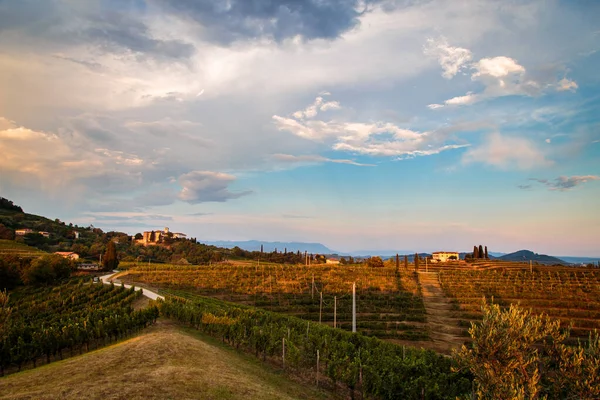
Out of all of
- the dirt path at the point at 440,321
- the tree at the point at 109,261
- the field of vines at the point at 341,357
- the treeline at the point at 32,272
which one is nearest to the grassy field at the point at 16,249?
the tree at the point at 109,261

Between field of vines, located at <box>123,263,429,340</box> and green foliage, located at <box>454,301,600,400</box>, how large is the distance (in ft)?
98.9

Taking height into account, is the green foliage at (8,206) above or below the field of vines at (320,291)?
above

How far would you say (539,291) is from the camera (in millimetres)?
50688

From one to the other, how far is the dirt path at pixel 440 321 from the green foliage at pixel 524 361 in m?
23.3

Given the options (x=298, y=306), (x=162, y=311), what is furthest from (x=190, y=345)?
(x=298, y=306)

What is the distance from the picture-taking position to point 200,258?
11962cm

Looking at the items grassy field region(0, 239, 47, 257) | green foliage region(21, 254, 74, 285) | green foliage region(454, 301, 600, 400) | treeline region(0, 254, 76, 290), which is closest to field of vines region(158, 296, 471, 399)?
green foliage region(454, 301, 600, 400)

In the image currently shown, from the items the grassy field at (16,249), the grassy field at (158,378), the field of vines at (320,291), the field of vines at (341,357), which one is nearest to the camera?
the grassy field at (158,378)

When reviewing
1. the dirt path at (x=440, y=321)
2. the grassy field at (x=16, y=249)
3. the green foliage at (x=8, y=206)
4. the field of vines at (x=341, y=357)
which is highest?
the green foliage at (x=8, y=206)

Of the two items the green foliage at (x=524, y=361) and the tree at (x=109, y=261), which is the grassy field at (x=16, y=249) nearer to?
the tree at (x=109, y=261)

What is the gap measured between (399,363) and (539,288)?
147 ft

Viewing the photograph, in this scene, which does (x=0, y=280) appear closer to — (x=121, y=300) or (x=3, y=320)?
(x=121, y=300)

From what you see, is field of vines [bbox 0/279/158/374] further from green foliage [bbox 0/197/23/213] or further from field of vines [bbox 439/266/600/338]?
green foliage [bbox 0/197/23/213]

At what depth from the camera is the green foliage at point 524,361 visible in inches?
408
